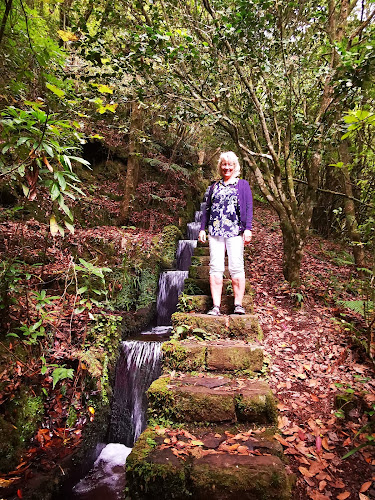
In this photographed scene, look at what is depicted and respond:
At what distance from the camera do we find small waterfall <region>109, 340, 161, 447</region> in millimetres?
4652

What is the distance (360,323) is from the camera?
4.63 meters

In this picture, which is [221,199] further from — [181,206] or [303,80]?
[181,206]

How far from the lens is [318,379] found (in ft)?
12.1

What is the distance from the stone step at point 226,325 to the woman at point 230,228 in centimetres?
19

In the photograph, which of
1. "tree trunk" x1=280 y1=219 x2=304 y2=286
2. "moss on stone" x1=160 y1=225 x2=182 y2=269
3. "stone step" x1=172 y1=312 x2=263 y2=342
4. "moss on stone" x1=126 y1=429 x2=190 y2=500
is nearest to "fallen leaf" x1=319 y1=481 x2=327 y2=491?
"moss on stone" x1=126 y1=429 x2=190 y2=500

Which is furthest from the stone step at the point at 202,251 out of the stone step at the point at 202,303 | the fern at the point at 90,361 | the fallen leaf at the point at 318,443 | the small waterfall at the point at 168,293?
the fallen leaf at the point at 318,443

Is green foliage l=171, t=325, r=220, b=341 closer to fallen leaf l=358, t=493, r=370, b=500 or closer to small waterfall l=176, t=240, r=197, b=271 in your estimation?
fallen leaf l=358, t=493, r=370, b=500

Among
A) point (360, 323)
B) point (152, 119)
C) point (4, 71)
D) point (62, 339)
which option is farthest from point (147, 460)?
point (152, 119)

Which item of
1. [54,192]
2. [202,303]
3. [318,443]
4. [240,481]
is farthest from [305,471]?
[54,192]

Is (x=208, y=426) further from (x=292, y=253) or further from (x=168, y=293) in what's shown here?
(x=168, y=293)

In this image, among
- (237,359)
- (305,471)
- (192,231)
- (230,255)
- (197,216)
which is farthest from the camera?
(197,216)

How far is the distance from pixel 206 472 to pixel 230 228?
2.93 m

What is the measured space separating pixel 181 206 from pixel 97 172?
3.51m

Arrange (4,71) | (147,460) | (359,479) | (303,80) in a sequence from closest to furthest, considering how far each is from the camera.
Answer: (147,460), (359,479), (4,71), (303,80)
